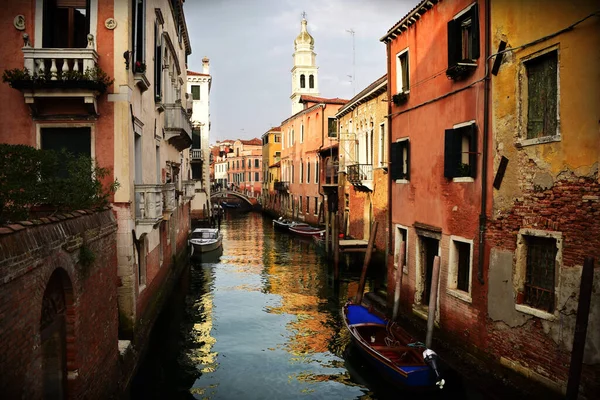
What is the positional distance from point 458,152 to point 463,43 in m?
1.99

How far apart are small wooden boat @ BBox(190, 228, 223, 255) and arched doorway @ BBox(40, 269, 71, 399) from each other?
15.8 metres

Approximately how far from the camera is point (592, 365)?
226 inches

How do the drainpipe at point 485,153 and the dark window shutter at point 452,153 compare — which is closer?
the drainpipe at point 485,153

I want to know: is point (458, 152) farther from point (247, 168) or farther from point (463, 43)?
point (247, 168)

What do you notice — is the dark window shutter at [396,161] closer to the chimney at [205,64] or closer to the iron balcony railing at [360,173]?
the iron balcony railing at [360,173]

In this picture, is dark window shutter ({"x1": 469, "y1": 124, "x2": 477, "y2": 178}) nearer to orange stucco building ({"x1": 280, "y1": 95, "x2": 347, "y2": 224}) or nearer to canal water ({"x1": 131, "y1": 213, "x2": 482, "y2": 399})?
canal water ({"x1": 131, "y1": 213, "x2": 482, "y2": 399})

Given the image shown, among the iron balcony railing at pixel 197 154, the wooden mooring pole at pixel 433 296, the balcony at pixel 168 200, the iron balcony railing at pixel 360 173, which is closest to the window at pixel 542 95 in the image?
the wooden mooring pole at pixel 433 296

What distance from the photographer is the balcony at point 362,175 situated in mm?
19516

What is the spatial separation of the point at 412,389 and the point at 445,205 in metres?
3.30

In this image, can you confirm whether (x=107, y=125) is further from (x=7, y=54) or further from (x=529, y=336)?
(x=529, y=336)

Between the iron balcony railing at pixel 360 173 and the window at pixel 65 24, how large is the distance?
1237cm

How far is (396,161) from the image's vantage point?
1142 centimetres

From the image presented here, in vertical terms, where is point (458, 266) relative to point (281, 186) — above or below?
below

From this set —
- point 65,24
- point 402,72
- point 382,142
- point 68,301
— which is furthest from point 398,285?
point 382,142
